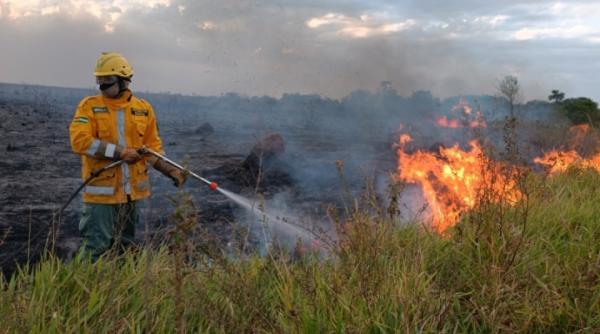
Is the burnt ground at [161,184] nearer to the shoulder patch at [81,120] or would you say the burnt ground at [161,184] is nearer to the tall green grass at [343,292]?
the tall green grass at [343,292]

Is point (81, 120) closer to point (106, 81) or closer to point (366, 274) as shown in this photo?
point (106, 81)

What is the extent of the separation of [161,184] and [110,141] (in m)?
6.90

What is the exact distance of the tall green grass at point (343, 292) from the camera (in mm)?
2584

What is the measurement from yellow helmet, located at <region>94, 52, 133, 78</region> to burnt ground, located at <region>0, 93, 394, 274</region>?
1.34m

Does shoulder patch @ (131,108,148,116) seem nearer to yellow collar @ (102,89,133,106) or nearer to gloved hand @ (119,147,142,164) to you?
yellow collar @ (102,89,133,106)

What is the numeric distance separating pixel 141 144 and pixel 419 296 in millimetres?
2959

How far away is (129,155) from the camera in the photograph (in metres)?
4.23

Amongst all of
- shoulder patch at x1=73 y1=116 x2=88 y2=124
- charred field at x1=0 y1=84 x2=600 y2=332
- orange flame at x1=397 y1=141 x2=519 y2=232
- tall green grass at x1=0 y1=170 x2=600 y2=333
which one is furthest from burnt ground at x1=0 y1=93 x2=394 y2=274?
orange flame at x1=397 y1=141 x2=519 y2=232

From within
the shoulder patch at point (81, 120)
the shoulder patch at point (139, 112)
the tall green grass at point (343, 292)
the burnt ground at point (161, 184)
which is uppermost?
the shoulder patch at point (139, 112)

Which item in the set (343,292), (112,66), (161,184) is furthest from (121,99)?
(161,184)

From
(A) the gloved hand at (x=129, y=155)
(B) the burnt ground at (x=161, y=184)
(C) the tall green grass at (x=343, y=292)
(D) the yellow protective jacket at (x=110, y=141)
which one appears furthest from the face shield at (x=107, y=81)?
(C) the tall green grass at (x=343, y=292)

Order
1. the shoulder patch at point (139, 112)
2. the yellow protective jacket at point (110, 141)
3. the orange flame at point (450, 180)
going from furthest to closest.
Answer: the orange flame at point (450, 180), the shoulder patch at point (139, 112), the yellow protective jacket at point (110, 141)

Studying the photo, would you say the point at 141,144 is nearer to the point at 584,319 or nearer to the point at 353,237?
the point at 353,237

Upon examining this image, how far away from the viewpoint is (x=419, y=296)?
112 inches
